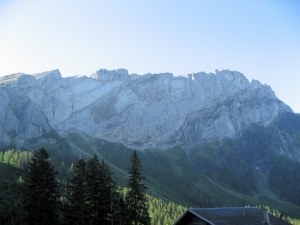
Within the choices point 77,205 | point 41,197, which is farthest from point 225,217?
point 41,197

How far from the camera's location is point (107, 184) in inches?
1829

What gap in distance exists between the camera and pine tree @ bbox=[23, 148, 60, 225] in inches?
1548

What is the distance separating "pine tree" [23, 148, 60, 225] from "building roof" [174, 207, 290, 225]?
16806 millimetres

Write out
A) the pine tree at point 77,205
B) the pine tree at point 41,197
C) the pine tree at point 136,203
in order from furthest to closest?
the pine tree at point 136,203, the pine tree at point 77,205, the pine tree at point 41,197

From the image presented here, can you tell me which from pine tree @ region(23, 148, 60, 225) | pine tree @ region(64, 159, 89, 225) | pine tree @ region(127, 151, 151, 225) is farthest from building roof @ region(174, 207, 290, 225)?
pine tree @ region(23, 148, 60, 225)

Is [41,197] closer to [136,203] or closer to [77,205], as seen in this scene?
[77,205]

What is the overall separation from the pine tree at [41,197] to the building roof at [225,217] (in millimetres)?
16806

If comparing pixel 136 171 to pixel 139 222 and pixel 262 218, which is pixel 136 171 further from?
pixel 262 218

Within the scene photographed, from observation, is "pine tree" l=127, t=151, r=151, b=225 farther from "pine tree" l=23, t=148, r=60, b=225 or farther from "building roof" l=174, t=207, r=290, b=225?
"building roof" l=174, t=207, r=290, b=225

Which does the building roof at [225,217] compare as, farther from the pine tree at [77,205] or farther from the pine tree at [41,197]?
the pine tree at [41,197]

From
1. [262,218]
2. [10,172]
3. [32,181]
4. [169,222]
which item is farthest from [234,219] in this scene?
[10,172]

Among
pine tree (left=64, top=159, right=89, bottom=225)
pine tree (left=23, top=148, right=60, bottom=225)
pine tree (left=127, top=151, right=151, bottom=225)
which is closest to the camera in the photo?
pine tree (left=23, top=148, right=60, bottom=225)

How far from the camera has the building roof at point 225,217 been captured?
29281 millimetres

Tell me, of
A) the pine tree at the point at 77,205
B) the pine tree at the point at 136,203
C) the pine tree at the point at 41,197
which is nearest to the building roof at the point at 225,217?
the pine tree at the point at 77,205
